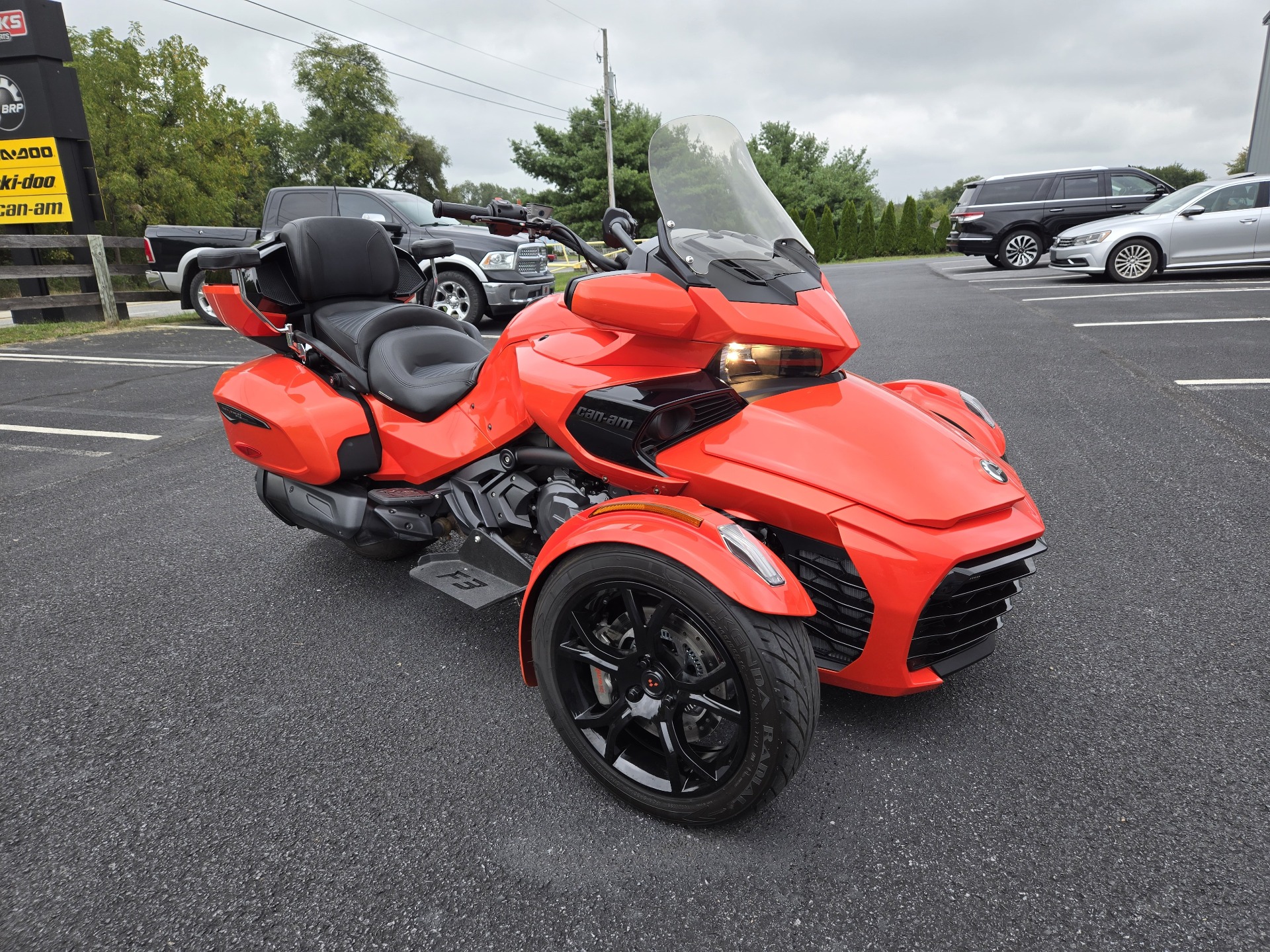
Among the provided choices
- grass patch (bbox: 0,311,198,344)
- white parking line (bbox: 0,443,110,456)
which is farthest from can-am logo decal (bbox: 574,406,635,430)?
grass patch (bbox: 0,311,198,344)

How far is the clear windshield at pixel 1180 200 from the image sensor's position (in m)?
10.8

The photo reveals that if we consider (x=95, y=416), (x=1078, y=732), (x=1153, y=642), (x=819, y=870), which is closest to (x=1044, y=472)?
(x=1153, y=642)

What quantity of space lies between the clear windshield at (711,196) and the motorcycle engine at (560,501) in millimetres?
776

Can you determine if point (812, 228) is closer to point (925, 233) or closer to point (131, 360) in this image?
point (925, 233)

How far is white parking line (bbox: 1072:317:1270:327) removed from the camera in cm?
726

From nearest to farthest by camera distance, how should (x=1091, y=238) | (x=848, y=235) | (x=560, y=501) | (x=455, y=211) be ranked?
1. (x=455, y=211)
2. (x=560, y=501)
3. (x=1091, y=238)
4. (x=848, y=235)

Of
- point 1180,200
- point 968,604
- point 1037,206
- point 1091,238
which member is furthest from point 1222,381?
point 1037,206

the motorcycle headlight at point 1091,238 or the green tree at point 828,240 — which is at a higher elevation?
the motorcycle headlight at point 1091,238

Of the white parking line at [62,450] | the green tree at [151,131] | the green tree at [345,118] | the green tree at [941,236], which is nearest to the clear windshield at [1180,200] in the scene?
the white parking line at [62,450]

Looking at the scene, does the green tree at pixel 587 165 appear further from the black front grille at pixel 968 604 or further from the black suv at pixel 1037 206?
the black front grille at pixel 968 604

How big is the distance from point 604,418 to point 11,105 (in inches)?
534

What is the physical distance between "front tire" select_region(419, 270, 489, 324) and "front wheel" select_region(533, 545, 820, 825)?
812 centimetres

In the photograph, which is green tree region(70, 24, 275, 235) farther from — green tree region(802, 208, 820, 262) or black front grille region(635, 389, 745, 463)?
black front grille region(635, 389, 745, 463)

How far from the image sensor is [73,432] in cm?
545
